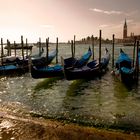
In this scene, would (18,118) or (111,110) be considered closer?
(18,118)

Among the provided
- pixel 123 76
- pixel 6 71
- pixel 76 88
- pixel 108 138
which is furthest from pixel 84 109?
pixel 6 71

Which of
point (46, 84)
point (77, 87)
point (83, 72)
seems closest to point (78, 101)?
point (77, 87)

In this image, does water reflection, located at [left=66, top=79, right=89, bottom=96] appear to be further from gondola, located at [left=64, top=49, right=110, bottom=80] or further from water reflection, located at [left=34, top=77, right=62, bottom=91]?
water reflection, located at [left=34, top=77, right=62, bottom=91]

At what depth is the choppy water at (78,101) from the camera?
404 inches

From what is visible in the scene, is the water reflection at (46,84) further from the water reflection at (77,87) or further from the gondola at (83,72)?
the gondola at (83,72)

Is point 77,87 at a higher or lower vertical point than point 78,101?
higher

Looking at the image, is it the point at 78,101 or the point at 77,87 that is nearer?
the point at 78,101

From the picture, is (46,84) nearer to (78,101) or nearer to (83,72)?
(83,72)

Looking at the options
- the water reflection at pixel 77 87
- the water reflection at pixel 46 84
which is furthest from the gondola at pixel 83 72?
the water reflection at pixel 46 84

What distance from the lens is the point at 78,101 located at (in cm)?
1316

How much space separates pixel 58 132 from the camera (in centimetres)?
823

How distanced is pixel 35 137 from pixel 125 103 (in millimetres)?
6256

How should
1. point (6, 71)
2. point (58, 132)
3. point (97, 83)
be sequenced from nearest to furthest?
1. point (58, 132)
2. point (97, 83)
3. point (6, 71)

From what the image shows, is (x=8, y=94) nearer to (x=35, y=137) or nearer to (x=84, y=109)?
(x=84, y=109)
